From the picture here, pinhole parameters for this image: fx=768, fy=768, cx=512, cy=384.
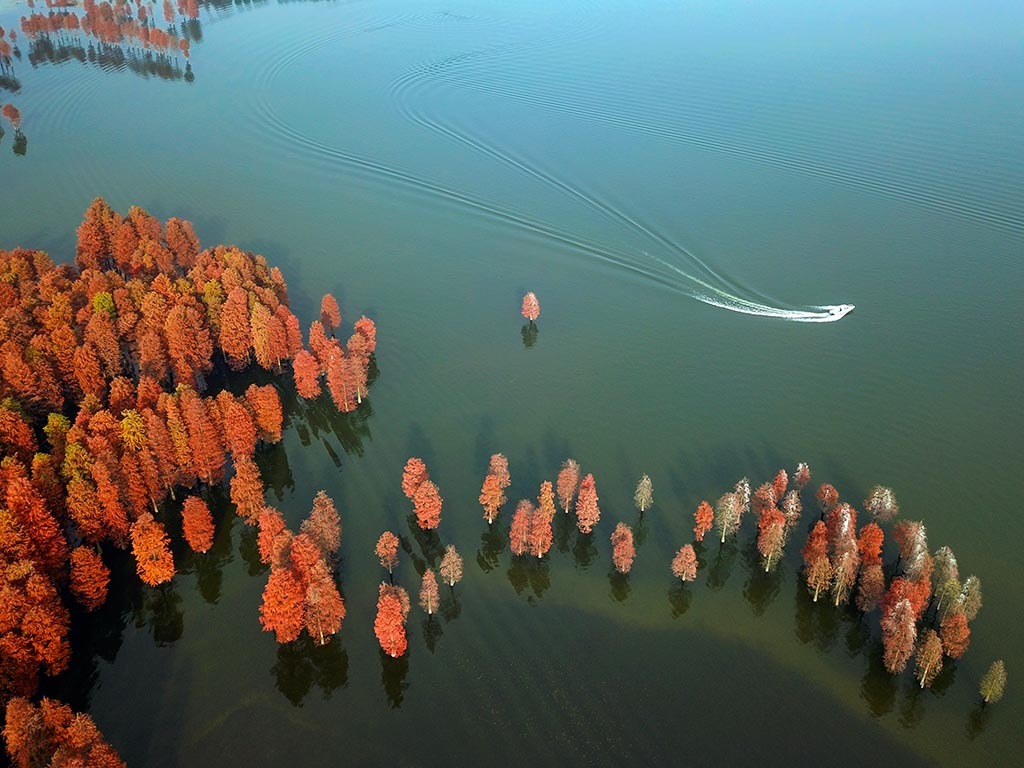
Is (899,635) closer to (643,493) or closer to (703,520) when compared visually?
(703,520)

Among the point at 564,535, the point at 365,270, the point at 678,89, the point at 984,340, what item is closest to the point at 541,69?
the point at 678,89

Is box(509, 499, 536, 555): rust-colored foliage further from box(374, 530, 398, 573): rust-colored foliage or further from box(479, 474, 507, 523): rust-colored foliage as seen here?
box(374, 530, 398, 573): rust-colored foliage

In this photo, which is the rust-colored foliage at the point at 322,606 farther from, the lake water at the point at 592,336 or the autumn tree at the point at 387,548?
the autumn tree at the point at 387,548

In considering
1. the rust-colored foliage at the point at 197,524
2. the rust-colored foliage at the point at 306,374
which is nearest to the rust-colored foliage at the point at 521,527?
the rust-colored foliage at the point at 197,524

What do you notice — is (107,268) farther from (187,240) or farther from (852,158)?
(852,158)

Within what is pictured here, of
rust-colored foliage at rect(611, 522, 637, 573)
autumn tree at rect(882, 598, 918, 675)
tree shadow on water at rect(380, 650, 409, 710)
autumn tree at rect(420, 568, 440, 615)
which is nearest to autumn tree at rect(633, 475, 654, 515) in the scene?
rust-colored foliage at rect(611, 522, 637, 573)

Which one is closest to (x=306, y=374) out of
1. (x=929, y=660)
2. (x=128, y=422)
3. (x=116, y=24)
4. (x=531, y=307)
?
(x=128, y=422)
